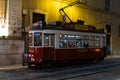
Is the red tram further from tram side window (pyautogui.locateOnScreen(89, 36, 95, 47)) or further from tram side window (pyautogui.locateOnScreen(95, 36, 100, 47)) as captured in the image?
tram side window (pyautogui.locateOnScreen(95, 36, 100, 47))

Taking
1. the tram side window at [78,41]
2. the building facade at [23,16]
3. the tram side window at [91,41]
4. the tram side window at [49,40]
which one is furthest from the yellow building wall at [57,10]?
the tram side window at [49,40]

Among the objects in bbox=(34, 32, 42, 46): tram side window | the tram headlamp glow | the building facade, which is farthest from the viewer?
the tram headlamp glow

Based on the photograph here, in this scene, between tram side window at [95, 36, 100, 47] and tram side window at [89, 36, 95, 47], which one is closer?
tram side window at [89, 36, 95, 47]

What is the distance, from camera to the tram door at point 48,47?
18.1m

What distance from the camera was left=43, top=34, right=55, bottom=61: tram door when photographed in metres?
18.1

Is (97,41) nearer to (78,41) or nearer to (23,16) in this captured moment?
(78,41)

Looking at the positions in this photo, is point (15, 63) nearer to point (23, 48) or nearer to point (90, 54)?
point (23, 48)

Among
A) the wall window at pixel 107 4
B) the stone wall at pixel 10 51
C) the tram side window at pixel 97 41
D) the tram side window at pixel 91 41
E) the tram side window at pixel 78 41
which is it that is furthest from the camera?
the wall window at pixel 107 4

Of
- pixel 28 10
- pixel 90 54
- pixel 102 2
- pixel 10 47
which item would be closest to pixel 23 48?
pixel 10 47

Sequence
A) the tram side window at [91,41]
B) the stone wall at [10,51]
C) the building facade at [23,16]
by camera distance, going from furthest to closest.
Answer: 1. the tram side window at [91,41]
2. the building facade at [23,16]
3. the stone wall at [10,51]

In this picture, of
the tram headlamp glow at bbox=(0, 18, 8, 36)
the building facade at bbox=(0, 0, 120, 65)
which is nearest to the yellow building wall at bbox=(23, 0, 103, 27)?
the building facade at bbox=(0, 0, 120, 65)

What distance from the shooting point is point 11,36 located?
69.1 feet

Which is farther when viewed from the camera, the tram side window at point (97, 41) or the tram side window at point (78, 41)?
the tram side window at point (97, 41)

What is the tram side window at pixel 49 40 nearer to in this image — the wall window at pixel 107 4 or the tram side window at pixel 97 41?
the tram side window at pixel 97 41
